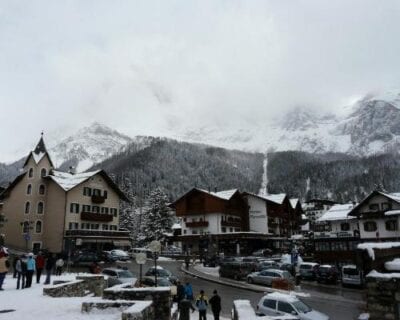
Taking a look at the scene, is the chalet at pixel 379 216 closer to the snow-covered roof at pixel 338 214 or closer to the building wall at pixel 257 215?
the snow-covered roof at pixel 338 214

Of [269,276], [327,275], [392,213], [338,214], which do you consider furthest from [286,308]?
[338,214]

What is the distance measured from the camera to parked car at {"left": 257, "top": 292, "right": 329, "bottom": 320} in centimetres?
1980

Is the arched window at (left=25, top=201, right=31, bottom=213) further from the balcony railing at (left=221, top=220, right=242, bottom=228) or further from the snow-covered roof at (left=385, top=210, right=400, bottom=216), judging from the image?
the snow-covered roof at (left=385, top=210, right=400, bottom=216)

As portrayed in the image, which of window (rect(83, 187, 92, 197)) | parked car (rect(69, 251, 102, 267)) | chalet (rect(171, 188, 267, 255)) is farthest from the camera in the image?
chalet (rect(171, 188, 267, 255))

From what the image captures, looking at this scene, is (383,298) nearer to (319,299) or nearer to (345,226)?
(319,299)

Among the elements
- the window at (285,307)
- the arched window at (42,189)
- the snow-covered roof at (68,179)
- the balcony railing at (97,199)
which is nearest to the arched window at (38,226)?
the arched window at (42,189)

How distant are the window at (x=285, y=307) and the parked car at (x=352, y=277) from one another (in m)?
18.3

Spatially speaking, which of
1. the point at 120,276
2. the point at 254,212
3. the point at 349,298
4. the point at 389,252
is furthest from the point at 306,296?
the point at 254,212

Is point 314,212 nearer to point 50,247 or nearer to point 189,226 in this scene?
point 189,226

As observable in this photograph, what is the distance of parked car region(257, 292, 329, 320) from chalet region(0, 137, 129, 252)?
147 feet

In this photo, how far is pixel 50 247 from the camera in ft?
206

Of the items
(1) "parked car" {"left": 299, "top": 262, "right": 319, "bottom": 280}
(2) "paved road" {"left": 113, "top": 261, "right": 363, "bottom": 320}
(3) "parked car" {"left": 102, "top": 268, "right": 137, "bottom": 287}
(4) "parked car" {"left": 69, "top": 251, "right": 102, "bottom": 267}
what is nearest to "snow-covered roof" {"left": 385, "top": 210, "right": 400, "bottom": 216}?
(1) "parked car" {"left": 299, "top": 262, "right": 319, "bottom": 280}

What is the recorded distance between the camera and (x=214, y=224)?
7644 centimetres

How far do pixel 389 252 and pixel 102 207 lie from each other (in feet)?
192
